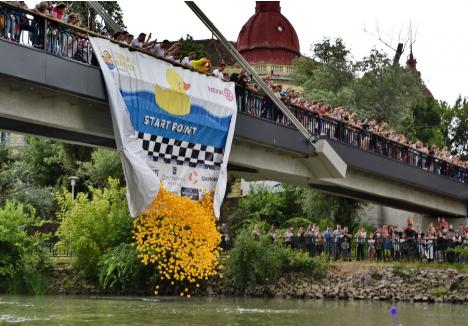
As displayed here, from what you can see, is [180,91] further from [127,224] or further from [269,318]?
[127,224]

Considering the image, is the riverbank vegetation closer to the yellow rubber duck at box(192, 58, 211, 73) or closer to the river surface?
the river surface

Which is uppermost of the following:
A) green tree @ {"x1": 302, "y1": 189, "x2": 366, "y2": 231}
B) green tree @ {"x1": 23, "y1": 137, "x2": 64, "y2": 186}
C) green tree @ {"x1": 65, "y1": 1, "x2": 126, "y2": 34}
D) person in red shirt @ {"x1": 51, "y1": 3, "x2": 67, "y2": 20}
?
green tree @ {"x1": 65, "y1": 1, "x2": 126, "y2": 34}

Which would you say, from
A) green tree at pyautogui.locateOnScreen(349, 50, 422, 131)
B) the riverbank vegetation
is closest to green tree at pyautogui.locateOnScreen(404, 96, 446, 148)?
the riverbank vegetation

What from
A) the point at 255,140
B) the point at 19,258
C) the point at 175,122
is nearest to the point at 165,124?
the point at 175,122

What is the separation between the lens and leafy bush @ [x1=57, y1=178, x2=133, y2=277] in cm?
4244

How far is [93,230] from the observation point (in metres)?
42.8

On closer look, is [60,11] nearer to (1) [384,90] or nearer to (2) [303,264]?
(2) [303,264]

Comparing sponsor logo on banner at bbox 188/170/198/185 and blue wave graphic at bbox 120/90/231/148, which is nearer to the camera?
blue wave graphic at bbox 120/90/231/148

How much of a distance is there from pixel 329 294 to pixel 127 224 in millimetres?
10579

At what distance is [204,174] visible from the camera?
24281 millimetres

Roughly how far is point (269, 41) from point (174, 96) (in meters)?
62.7

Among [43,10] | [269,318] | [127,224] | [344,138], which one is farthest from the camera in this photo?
[127,224]

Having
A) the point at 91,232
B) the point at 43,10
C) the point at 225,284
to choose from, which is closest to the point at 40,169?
the point at 91,232

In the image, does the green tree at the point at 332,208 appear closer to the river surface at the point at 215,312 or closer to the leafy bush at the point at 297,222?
the leafy bush at the point at 297,222
